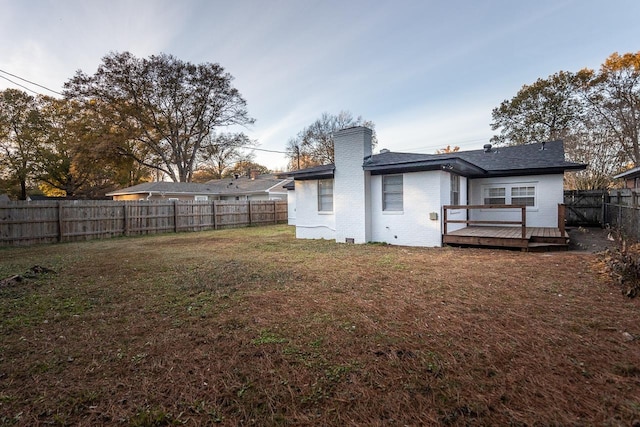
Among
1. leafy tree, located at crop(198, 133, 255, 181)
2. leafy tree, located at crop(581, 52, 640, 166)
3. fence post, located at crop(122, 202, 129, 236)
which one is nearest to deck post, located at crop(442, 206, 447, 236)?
fence post, located at crop(122, 202, 129, 236)

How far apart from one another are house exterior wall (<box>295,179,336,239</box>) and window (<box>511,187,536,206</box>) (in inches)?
289

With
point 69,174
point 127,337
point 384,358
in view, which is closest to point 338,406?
point 384,358

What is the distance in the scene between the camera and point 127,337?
3.43 meters

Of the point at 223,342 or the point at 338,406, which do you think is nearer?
the point at 338,406

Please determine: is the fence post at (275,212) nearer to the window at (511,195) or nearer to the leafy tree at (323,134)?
the leafy tree at (323,134)

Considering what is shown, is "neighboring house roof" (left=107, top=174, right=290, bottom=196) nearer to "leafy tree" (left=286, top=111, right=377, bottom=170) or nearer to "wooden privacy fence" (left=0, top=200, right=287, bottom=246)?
"wooden privacy fence" (left=0, top=200, right=287, bottom=246)

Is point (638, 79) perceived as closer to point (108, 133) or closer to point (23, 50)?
point (23, 50)

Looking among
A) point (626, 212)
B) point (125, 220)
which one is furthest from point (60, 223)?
point (626, 212)

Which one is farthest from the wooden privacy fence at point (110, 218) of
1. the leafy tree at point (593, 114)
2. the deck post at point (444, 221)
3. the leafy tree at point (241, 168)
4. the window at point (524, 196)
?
the leafy tree at point (593, 114)

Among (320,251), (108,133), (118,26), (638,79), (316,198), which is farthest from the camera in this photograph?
(108,133)

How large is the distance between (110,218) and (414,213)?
1377cm

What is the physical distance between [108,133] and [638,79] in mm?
39486

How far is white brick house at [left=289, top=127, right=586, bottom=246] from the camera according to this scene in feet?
32.3

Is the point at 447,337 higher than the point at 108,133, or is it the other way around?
the point at 108,133
